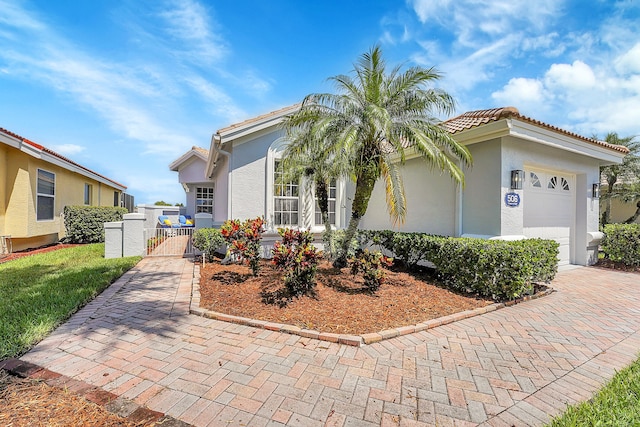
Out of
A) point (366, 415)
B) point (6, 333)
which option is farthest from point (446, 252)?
point (6, 333)

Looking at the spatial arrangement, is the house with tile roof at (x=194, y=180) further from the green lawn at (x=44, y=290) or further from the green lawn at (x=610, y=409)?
the green lawn at (x=610, y=409)

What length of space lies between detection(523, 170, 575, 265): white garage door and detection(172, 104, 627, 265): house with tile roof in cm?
3

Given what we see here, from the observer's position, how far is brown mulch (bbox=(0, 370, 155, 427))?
8.13 feet

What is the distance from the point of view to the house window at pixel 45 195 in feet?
39.9

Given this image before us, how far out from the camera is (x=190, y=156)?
20891 millimetres

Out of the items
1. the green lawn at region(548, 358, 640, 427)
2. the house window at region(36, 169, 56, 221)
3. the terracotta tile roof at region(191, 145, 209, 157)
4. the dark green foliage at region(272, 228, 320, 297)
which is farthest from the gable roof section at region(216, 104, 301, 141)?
the terracotta tile roof at region(191, 145, 209, 157)

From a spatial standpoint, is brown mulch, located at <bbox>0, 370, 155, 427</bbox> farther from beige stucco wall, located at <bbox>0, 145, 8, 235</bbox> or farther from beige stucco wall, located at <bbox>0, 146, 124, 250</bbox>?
beige stucco wall, located at <bbox>0, 145, 8, 235</bbox>

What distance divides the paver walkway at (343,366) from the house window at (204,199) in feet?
58.3

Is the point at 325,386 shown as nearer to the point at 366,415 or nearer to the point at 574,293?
the point at 366,415

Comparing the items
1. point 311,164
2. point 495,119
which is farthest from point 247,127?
point 495,119

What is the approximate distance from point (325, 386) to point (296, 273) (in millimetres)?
2622

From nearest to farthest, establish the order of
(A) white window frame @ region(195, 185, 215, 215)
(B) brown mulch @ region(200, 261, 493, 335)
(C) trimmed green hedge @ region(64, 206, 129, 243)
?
(B) brown mulch @ region(200, 261, 493, 335) < (C) trimmed green hedge @ region(64, 206, 129, 243) < (A) white window frame @ region(195, 185, 215, 215)

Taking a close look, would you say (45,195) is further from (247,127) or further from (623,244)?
(623,244)

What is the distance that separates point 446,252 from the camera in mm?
6949
